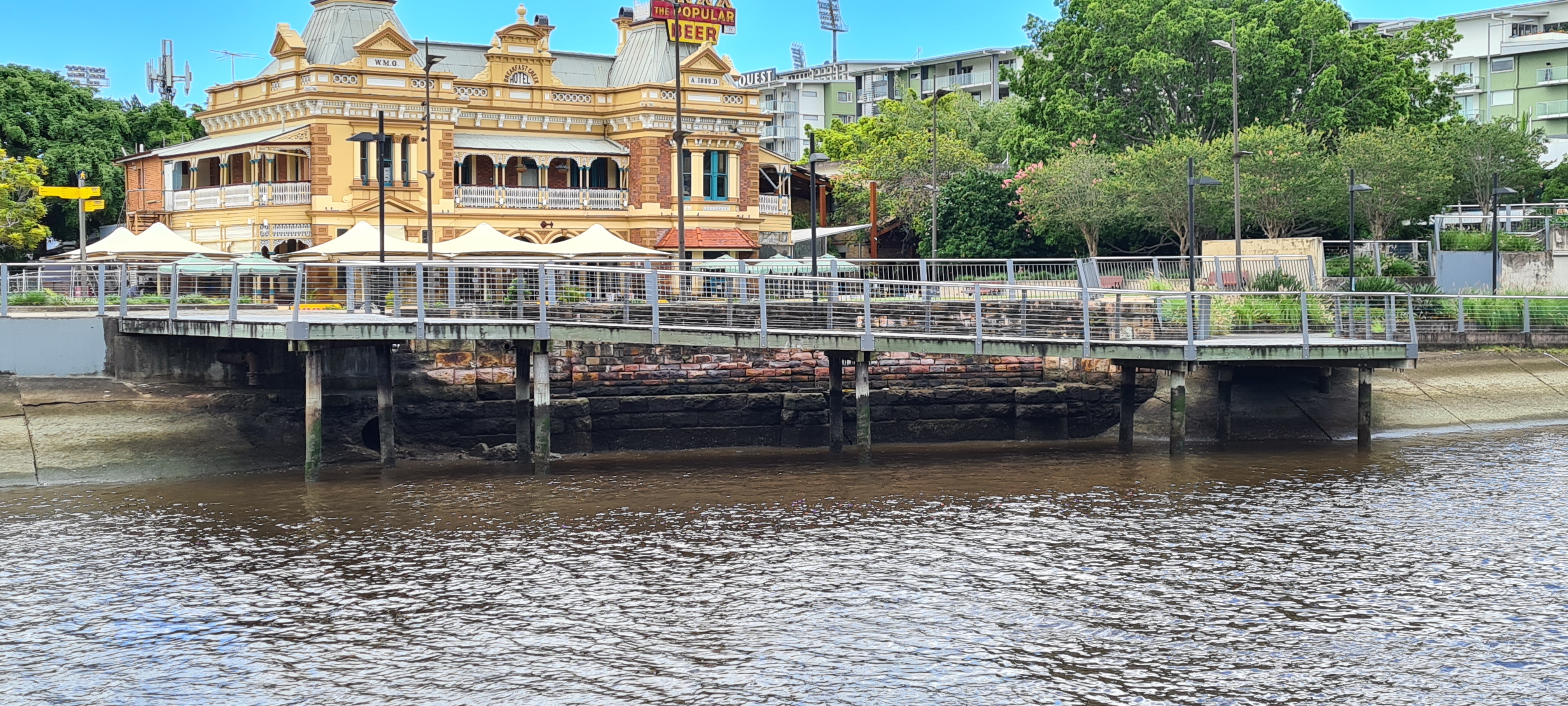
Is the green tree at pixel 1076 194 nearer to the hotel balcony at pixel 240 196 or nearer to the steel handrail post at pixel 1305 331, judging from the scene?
the steel handrail post at pixel 1305 331

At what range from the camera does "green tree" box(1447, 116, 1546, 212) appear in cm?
5997

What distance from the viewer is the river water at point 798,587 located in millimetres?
16438

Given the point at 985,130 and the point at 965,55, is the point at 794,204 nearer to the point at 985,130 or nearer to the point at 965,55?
the point at 985,130

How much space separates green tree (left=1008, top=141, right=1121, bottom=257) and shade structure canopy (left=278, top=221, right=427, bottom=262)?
2115 cm

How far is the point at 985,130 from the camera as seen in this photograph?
85312 mm

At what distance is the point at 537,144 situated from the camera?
5625 centimetres

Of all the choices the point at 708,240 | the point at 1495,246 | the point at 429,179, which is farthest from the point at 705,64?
the point at 1495,246

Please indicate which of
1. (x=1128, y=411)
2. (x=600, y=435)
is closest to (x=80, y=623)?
(x=600, y=435)

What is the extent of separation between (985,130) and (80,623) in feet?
231

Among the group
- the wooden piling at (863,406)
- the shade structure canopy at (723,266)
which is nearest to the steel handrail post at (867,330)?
the wooden piling at (863,406)

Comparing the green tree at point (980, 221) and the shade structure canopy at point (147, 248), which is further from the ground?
the green tree at point (980, 221)

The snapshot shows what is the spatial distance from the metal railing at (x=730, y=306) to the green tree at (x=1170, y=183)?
1568 centimetres

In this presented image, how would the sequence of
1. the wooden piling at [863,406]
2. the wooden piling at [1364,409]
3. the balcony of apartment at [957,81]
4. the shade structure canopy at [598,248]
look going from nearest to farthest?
the wooden piling at [863,406], the wooden piling at [1364,409], the shade structure canopy at [598,248], the balcony of apartment at [957,81]

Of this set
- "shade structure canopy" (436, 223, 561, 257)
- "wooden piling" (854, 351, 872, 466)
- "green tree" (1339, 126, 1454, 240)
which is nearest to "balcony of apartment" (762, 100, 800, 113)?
"green tree" (1339, 126, 1454, 240)
